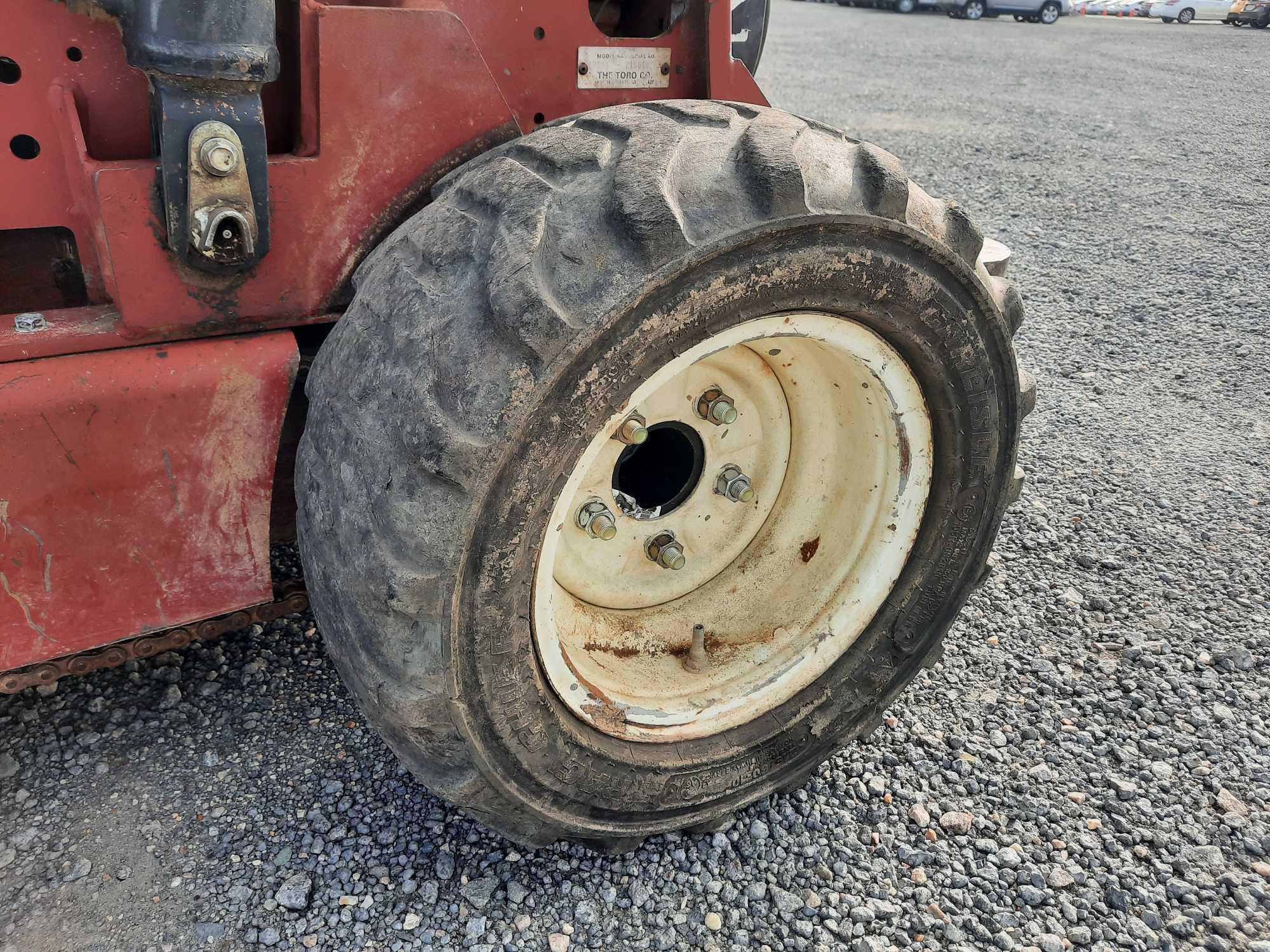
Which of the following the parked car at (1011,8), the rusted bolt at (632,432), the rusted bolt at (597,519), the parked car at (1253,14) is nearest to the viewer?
the rusted bolt at (632,432)

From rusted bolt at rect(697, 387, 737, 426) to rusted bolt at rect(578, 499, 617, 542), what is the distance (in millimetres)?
318

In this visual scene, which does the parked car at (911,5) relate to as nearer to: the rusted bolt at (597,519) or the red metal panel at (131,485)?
the rusted bolt at (597,519)

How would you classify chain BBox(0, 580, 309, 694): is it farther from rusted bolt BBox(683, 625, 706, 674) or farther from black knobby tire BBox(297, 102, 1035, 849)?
rusted bolt BBox(683, 625, 706, 674)

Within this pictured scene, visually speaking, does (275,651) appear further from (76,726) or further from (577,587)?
(577,587)

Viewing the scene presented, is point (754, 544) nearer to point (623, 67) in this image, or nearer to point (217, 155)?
point (623, 67)

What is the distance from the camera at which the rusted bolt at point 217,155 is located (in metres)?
1.62

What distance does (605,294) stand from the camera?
1.59 m

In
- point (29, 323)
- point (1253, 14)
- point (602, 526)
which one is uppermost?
point (1253, 14)

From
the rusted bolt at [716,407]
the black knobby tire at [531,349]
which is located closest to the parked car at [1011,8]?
the rusted bolt at [716,407]

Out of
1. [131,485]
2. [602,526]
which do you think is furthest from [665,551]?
[131,485]

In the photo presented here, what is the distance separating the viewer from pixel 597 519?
2141 millimetres

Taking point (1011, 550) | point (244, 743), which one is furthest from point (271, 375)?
point (1011, 550)

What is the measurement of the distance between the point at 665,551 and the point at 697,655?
0.26 m

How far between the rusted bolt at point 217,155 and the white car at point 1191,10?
26.1 meters
